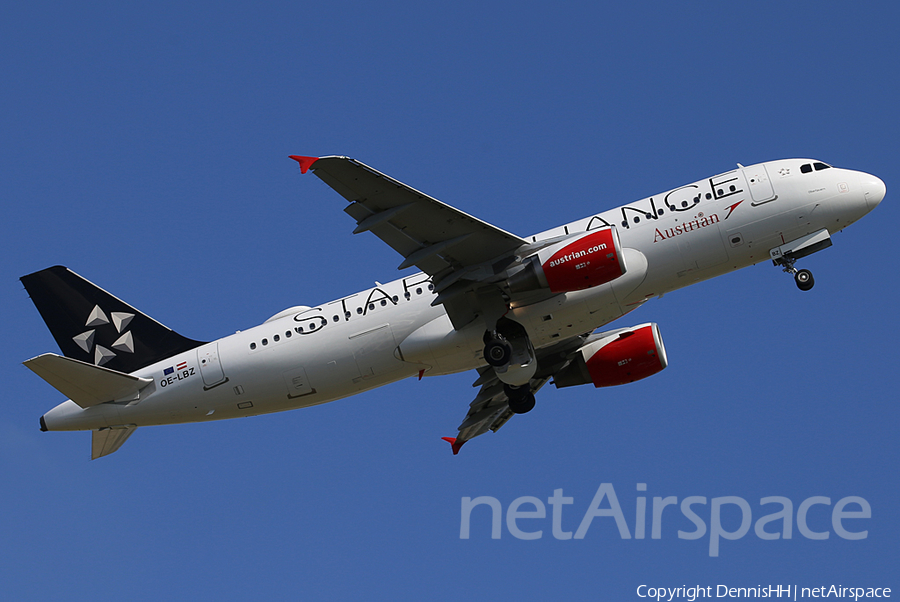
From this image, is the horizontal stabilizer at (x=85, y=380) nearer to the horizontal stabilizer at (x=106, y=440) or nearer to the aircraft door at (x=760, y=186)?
the horizontal stabilizer at (x=106, y=440)

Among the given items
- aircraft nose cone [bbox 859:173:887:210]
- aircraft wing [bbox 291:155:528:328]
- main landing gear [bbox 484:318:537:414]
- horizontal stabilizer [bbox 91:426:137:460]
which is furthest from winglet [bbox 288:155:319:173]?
aircraft nose cone [bbox 859:173:887:210]

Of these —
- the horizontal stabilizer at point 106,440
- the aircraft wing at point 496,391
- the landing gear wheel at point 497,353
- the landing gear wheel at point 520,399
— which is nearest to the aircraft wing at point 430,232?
the landing gear wheel at point 497,353

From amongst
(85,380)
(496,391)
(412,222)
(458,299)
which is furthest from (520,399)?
(85,380)

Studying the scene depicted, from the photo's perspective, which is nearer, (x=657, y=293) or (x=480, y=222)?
(x=480, y=222)

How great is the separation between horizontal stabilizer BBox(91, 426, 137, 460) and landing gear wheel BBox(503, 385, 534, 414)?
14025mm

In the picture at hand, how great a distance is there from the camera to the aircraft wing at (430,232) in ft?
87.4

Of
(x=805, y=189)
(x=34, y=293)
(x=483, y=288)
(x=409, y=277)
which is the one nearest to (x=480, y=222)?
(x=483, y=288)

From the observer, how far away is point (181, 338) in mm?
33906

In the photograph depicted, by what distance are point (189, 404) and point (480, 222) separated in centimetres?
1239

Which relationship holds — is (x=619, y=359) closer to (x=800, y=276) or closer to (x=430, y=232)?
(x=800, y=276)

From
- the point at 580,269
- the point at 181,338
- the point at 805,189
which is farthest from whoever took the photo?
the point at 181,338

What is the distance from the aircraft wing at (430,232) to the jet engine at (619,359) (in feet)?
22.7

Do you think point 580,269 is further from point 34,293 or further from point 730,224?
point 34,293

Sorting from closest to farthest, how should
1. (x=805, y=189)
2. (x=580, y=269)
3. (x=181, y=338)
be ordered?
(x=580, y=269), (x=805, y=189), (x=181, y=338)
